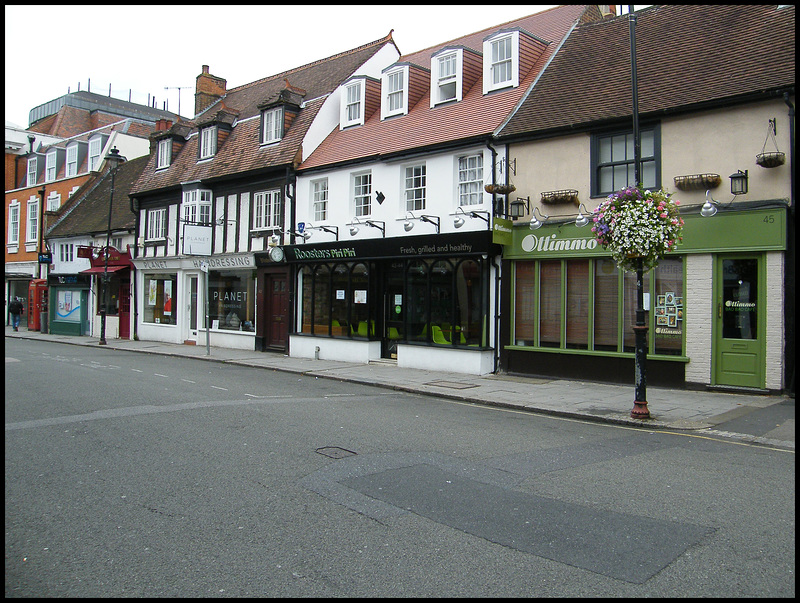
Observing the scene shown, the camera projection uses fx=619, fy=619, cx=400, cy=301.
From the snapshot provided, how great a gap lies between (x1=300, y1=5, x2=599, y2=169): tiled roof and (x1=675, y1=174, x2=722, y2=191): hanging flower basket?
16.7ft

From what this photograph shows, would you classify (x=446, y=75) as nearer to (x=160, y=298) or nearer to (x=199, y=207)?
(x=199, y=207)

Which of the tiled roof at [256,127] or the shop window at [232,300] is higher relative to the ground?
the tiled roof at [256,127]

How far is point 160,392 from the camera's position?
40.2 ft

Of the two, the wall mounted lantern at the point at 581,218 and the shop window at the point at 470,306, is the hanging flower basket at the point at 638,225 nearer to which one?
the wall mounted lantern at the point at 581,218

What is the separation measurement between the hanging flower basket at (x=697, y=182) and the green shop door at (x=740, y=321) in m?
1.50

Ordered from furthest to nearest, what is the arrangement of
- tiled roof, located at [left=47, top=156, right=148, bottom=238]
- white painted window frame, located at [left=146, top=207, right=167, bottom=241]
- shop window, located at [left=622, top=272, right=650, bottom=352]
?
tiled roof, located at [left=47, top=156, right=148, bottom=238]
white painted window frame, located at [left=146, top=207, right=167, bottom=241]
shop window, located at [left=622, top=272, right=650, bottom=352]

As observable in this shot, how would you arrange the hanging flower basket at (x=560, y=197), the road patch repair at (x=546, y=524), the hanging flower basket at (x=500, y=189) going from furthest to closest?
the hanging flower basket at (x=500, y=189), the hanging flower basket at (x=560, y=197), the road patch repair at (x=546, y=524)

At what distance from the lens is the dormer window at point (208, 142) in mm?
25947

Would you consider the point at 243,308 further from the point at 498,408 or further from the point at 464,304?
the point at 498,408

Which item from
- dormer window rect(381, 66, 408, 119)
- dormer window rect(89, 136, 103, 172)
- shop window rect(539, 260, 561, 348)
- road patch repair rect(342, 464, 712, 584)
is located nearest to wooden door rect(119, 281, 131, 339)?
dormer window rect(89, 136, 103, 172)

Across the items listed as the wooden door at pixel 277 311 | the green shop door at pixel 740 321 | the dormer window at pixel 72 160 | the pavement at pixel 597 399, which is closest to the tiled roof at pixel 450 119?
the wooden door at pixel 277 311

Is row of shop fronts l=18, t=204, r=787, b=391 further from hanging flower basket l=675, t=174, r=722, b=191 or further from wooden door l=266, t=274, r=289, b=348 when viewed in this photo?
hanging flower basket l=675, t=174, r=722, b=191

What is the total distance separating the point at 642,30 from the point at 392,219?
8.41m

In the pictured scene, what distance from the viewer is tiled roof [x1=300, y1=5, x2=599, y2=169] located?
1720 cm
